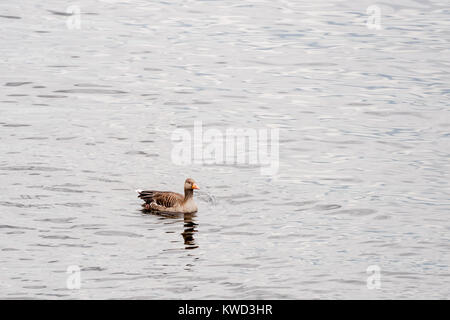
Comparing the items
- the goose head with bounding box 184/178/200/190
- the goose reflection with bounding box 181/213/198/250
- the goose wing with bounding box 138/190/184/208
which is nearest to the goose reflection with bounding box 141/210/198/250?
the goose reflection with bounding box 181/213/198/250

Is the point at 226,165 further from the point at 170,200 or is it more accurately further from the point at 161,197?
the point at 161,197

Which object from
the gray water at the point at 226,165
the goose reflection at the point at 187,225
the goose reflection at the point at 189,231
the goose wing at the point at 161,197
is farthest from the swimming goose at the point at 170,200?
the gray water at the point at 226,165

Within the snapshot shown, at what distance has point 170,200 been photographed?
20953mm

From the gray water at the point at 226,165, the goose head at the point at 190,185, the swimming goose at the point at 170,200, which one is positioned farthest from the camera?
the goose head at the point at 190,185

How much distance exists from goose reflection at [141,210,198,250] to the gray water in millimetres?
54

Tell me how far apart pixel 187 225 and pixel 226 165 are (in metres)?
4.54

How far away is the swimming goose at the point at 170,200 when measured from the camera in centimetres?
2075

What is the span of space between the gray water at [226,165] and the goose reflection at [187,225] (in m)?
0.05

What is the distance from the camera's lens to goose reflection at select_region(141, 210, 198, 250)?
727 inches

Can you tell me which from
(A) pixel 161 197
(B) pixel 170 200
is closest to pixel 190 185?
(B) pixel 170 200

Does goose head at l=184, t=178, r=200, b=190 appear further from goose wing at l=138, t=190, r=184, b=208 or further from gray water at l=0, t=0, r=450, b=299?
gray water at l=0, t=0, r=450, b=299

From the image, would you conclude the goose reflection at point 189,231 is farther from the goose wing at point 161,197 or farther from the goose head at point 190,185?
the goose head at point 190,185

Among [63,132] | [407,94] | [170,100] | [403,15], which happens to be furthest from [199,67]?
[403,15]

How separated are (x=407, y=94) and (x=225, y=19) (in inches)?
603
